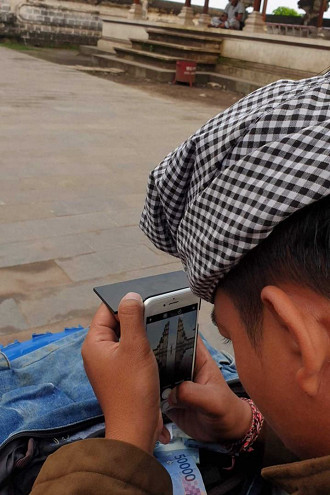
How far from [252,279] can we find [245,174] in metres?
0.17

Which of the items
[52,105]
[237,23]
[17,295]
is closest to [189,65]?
[237,23]

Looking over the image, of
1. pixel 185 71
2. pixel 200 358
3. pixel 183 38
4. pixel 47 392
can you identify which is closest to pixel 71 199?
pixel 47 392

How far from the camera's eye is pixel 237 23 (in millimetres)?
16047

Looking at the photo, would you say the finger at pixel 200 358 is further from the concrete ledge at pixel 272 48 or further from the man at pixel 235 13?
the man at pixel 235 13

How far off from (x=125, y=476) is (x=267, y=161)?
0.61 meters

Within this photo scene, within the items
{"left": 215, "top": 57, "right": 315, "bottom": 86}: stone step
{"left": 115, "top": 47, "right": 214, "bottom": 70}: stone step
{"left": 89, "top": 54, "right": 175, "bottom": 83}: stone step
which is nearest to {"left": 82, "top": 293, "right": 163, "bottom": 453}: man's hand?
{"left": 215, "top": 57, "right": 315, "bottom": 86}: stone step

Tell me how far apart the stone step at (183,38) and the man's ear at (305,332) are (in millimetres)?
14546

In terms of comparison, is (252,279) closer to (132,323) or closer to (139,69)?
(132,323)

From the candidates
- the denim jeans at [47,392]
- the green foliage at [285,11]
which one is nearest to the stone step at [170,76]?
the denim jeans at [47,392]

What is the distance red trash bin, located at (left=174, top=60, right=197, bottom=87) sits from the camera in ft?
41.9

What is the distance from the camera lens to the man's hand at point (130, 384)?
1.02 metres

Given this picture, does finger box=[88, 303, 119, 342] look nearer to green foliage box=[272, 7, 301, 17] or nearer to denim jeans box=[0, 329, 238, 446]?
denim jeans box=[0, 329, 238, 446]

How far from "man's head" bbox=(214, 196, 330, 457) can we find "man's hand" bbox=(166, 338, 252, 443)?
41cm

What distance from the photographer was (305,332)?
0.72m
